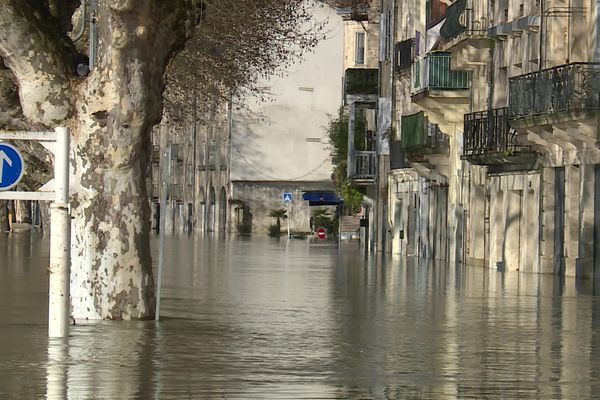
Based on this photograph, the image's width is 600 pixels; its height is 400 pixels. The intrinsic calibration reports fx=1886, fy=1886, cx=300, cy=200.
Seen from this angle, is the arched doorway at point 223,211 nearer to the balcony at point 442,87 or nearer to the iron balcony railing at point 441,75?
the balcony at point 442,87

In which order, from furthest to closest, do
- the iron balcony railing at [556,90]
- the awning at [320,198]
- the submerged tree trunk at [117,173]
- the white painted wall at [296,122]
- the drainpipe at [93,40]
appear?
the awning at [320,198], the white painted wall at [296,122], the iron balcony railing at [556,90], the drainpipe at [93,40], the submerged tree trunk at [117,173]

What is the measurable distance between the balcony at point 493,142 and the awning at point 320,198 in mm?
54557

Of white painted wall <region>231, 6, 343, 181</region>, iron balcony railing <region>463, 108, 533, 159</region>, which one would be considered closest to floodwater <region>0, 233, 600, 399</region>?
iron balcony railing <region>463, 108, 533, 159</region>

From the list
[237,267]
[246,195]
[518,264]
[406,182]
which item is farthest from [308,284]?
[246,195]

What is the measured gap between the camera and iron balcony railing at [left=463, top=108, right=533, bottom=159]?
4522 centimetres

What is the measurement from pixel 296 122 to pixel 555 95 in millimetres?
63966

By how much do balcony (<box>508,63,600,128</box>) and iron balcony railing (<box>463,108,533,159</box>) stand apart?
7.02 feet

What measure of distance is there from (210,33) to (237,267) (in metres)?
7.84

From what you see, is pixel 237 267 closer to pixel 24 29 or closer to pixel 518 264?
pixel 518 264

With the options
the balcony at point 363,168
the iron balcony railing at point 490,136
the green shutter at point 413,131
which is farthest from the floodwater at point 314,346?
the balcony at point 363,168

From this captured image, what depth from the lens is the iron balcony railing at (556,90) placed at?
38.4 meters

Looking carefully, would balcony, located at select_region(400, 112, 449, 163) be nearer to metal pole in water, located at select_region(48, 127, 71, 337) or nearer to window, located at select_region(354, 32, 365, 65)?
window, located at select_region(354, 32, 365, 65)

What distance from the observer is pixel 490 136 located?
4656 cm

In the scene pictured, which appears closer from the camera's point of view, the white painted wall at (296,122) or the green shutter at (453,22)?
the green shutter at (453,22)
